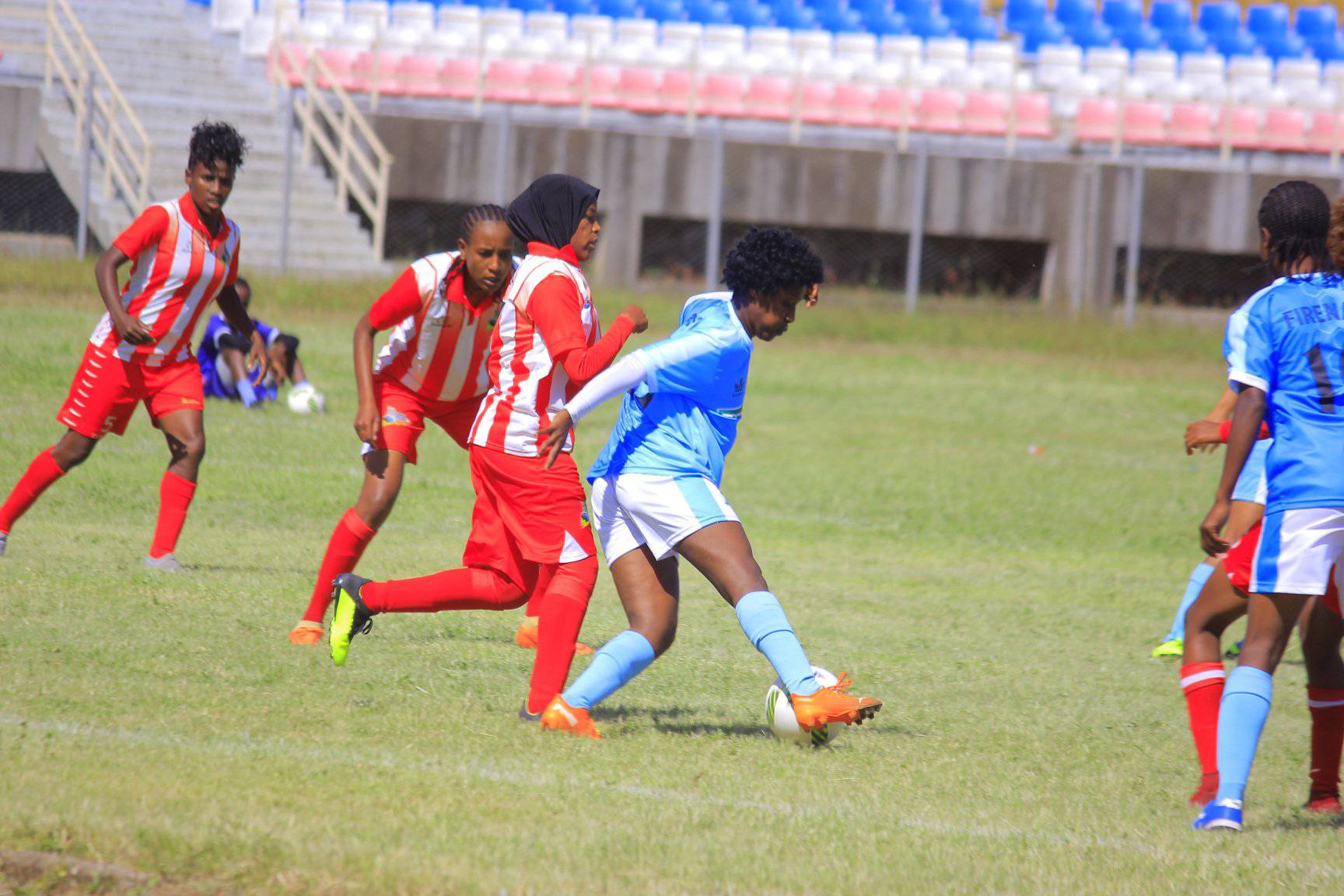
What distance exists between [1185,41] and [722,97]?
12.6 metres

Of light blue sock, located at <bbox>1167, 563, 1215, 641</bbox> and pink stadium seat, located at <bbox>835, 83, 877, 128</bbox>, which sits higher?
pink stadium seat, located at <bbox>835, 83, 877, 128</bbox>

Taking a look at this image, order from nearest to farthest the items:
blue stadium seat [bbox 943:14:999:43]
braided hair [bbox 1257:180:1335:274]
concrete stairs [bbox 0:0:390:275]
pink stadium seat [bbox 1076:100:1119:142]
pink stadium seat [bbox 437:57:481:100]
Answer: braided hair [bbox 1257:180:1335:274], concrete stairs [bbox 0:0:390:275], pink stadium seat [bbox 437:57:481:100], pink stadium seat [bbox 1076:100:1119:142], blue stadium seat [bbox 943:14:999:43]

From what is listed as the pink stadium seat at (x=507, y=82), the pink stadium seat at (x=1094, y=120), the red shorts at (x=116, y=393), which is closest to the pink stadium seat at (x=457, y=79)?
the pink stadium seat at (x=507, y=82)

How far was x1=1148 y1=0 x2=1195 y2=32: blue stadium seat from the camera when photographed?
3384 centimetres

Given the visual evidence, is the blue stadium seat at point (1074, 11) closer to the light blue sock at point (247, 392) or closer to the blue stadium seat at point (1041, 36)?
the blue stadium seat at point (1041, 36)

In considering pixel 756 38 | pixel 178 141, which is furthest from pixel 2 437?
pixel 756 38

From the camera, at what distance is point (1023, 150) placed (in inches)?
1046

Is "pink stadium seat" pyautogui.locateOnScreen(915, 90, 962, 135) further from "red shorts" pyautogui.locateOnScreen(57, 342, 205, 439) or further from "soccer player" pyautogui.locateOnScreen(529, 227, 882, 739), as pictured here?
"soccer player" pyautogui.locateOnScreen(529, 227, 882, 739)

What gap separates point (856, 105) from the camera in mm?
26688

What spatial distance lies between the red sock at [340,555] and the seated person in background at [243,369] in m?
8.11

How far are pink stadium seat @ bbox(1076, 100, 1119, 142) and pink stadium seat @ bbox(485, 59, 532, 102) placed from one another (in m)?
9.85

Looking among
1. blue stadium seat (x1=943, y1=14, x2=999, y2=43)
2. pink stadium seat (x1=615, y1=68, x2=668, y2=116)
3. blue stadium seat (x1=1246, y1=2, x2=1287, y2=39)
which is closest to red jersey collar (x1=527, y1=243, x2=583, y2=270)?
pink stadium seat (x1=615, y1=68, x2=668, y2=116)

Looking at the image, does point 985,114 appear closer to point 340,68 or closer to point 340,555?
point 340,68

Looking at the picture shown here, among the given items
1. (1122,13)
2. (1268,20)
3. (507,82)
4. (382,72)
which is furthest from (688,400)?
(1268,20)
